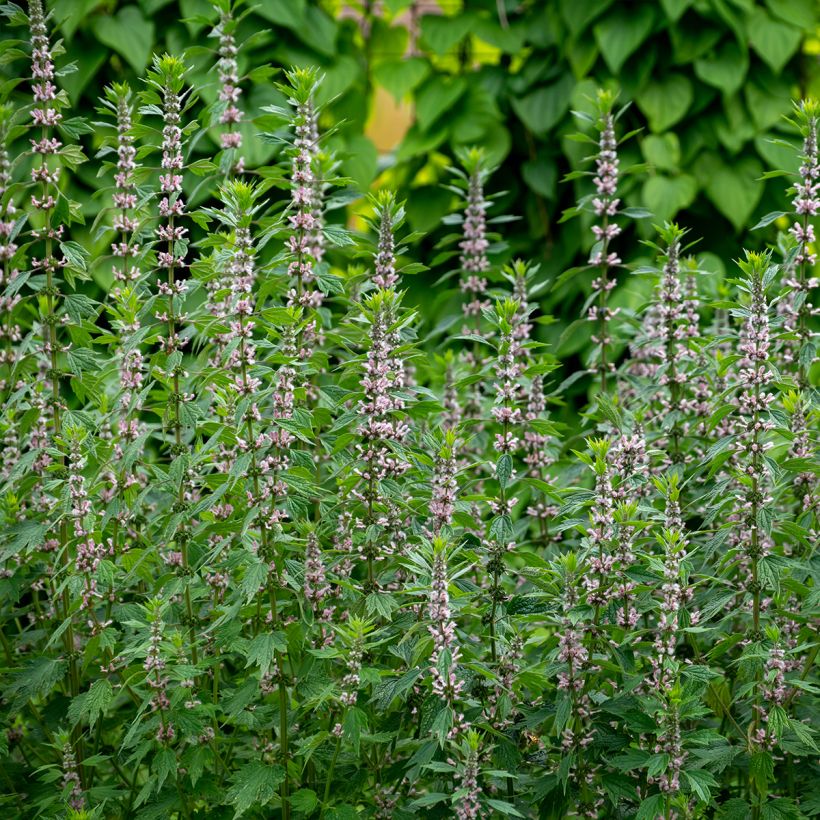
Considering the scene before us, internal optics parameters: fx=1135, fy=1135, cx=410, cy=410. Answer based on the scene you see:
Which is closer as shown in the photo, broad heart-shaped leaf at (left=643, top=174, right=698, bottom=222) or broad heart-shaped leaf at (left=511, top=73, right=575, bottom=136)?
broad heart-shaped leaf at (left=643, top=174, right=698, bottom=222)

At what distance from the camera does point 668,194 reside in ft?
18.2

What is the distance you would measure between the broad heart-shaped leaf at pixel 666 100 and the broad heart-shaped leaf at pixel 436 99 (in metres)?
0.93

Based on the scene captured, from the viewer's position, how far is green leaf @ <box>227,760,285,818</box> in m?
2.23

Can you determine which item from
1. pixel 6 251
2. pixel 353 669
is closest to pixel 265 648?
pixel 353 669

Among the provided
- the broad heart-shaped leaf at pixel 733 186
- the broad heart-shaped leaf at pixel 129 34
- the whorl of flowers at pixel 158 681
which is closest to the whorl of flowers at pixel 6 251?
the whorl of flowers at pixel 158 681

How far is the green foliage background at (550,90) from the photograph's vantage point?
18.4ft

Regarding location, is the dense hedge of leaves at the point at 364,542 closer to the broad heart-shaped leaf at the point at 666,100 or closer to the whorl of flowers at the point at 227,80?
the whorl of flowers at the point at 227,80

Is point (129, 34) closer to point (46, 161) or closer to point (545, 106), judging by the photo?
point (545, 106)

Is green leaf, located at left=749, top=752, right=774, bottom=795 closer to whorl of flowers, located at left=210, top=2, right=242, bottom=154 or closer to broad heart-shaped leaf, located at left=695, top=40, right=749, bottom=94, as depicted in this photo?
whorl of flowers, located at left=210, top=2, right=242, bottom=154

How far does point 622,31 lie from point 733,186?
3.09 feet

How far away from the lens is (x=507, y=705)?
2.31 meters

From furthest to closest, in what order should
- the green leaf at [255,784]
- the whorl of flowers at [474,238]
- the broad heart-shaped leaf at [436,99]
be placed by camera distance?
the broad heart-shaped leaf at [436,99]
the whorl of flowers at [474,238]
the green leaf at [255,784]

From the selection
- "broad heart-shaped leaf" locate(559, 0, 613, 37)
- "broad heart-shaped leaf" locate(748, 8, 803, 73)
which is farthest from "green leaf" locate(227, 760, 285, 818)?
"broad heart-shaped leaf" locate(748, 8, 803, 73)

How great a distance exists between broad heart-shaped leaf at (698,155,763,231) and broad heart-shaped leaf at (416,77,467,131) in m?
1.31
